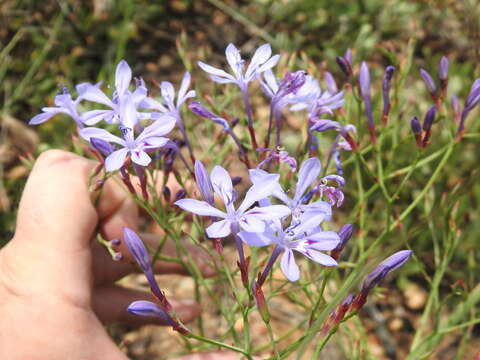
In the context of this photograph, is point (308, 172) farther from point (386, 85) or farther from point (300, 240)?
point (386, 85)

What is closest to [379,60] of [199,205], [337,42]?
[337,42]

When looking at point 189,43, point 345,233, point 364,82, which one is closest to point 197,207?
point 345,233

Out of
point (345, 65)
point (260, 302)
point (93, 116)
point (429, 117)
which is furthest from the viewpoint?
point (345, 65)

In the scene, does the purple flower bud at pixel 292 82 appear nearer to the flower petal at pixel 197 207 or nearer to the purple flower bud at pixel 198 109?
the purple flower bud at pixel 198 109

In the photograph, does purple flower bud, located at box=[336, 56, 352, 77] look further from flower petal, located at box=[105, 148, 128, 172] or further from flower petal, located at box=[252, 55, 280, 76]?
flower petal, located at box=[105, 148, 128, 172]

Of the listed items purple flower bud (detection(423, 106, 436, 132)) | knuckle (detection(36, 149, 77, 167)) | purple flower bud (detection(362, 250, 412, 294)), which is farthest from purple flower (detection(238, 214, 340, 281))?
knuckle (detection(36, 149, 77, 167))

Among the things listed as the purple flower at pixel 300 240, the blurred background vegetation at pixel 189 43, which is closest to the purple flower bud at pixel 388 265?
the purple flower at pixel 300 240

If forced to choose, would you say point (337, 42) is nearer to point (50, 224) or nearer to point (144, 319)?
point (144, 319)
